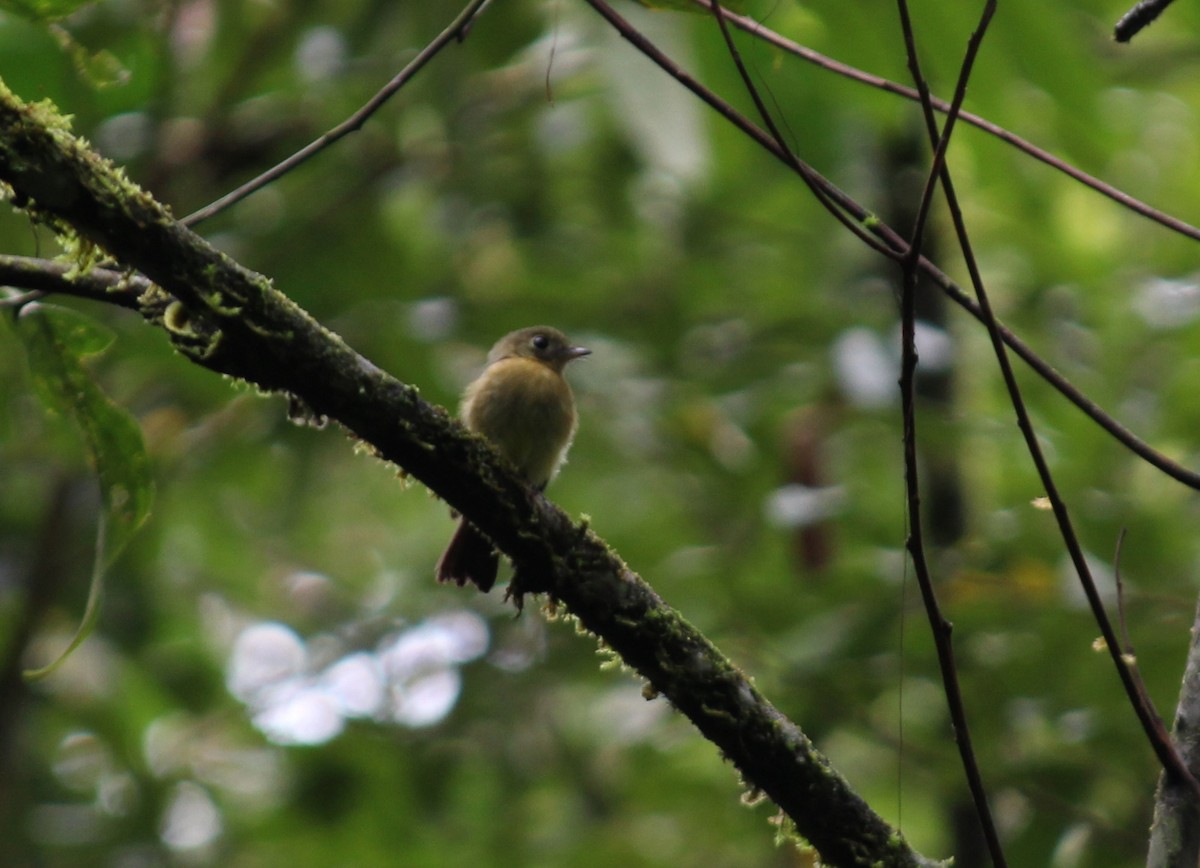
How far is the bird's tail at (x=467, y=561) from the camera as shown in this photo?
4152 mm

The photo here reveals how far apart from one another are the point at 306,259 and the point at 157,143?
0.69 meters

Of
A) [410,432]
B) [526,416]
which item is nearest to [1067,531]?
[410,432]

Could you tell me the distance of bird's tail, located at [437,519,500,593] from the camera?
13.6ft

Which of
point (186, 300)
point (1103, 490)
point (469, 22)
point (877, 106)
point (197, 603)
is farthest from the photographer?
point (197, 603)

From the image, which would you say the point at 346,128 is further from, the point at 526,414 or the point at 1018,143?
the point at 526,414

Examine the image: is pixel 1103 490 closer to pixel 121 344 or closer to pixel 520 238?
pixel 520 238

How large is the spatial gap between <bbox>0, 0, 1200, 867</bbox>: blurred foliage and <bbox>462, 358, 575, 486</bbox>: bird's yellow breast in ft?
0.57

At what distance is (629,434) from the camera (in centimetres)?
586

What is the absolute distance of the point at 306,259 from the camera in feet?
17.5

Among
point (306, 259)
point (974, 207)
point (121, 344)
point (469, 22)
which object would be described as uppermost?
point (974, 207)

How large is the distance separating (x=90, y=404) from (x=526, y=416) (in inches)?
91.5

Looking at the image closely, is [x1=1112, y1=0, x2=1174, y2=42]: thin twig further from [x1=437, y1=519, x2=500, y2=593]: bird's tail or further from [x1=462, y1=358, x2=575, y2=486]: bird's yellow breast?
[x1=462, y1=358, x2=575, y2=486]: bird's yellow breast

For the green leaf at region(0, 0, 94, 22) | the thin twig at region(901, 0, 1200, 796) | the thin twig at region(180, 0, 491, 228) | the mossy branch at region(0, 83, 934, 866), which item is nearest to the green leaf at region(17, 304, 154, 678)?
the mossy branch at region(0, 83, 934, 866)

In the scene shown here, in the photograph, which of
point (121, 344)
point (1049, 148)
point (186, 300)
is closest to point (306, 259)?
point (121, 344)
